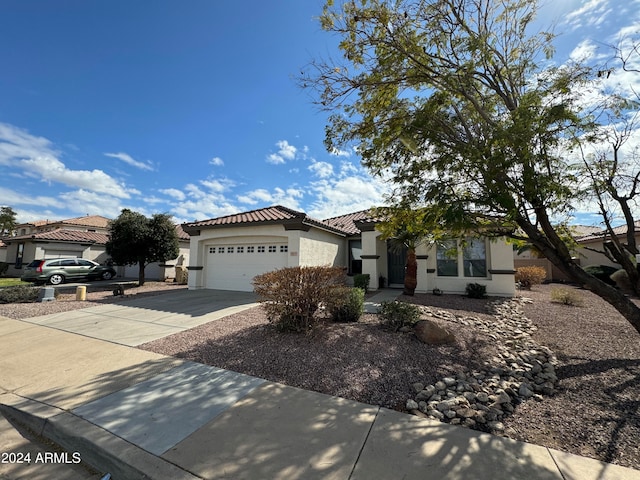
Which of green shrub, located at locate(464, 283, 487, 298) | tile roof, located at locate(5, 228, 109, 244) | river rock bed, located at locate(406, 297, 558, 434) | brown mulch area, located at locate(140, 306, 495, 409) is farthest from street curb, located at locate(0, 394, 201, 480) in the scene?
tile roof, located at locate(5, 228, 109, 244)

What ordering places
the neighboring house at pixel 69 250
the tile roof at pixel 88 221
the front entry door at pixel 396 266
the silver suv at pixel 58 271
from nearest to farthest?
the front entry door at pixel 396 266 < the silver suv at pixel 58 271 < the neighboring house at pixel 69 250 < the tile roof at pixel 88 221

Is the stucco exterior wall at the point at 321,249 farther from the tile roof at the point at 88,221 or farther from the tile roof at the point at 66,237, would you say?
the tile roof at the point at 88,221

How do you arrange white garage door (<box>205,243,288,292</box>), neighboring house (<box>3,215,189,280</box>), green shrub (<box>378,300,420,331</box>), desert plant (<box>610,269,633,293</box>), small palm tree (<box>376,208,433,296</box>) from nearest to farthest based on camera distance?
1. green shrub (<box>378,300,420,331</box>)
2. small palm tree (<box>376,208,433,296</box>)
3. desert plant (<box>610,269,633,293</box>)
4. white garage door (<box>205,243,288,292</box>)
5. neighboring house (<box>3,215,189,280</box>)

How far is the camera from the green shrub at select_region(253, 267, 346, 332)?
5.96m

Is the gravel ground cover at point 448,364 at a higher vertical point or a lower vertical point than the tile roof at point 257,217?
lower

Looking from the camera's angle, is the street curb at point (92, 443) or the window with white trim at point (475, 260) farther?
the window with white trim at point (475, 260)

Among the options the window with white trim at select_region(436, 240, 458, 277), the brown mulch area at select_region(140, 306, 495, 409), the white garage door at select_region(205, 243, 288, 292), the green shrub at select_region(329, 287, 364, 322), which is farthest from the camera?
the white garage door at select_region(205, 243, 288, 292)

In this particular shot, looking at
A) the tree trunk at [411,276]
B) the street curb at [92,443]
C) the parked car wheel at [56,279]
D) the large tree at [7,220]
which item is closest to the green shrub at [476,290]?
the tree trunk at [411,276]

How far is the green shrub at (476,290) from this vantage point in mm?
11008

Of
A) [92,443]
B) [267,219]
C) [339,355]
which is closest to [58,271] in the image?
[267,219]

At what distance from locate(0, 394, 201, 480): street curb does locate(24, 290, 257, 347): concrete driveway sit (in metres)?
2.39

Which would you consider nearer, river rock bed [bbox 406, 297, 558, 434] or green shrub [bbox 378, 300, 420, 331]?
river rock bed [bbox 406, 297, 558, 434]

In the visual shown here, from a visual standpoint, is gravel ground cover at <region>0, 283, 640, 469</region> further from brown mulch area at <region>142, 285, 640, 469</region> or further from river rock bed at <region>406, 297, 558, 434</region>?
river rock bed at <region>406, 297, 558, 434</region>

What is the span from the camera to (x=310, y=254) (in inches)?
507
